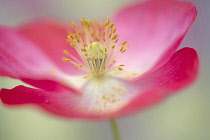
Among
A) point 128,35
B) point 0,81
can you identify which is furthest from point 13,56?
point 0,81

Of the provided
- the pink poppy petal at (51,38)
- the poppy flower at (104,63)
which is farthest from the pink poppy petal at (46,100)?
the pink poppy petal at (51,38)

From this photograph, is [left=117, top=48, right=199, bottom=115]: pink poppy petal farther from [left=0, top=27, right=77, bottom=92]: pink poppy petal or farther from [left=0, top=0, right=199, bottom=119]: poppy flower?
[left=0, top=27, right=77, bottom=92]: pink poppy petal

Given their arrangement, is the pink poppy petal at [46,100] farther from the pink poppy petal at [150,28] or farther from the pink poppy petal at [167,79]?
the pink poppy petal at [150,28]

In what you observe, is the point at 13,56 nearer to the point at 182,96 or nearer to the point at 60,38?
the point at 60,38

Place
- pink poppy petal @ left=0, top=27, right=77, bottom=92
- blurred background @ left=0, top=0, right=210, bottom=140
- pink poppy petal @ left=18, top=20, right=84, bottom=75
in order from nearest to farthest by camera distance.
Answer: pink poppy petal @ left=0, top=27, right=77, bottom=92 < pink poppy petal @ left=18, top=20, right=84, bottom=75 < blurred background @ left=0, top=0, right=210, bottom=140

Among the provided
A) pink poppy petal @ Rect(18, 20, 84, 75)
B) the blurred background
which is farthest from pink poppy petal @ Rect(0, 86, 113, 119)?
the blurred background

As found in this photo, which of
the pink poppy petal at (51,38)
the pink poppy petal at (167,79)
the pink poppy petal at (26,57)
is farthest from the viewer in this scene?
the pink poppy petal at (51,38)

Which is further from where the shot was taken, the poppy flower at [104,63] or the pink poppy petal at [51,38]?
the pink poppy petal at [51,38]
